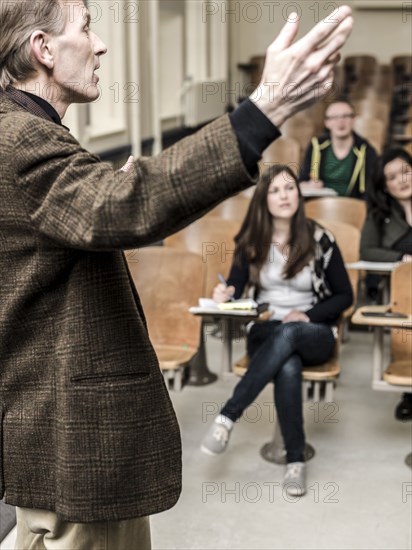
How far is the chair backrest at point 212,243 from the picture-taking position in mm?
4250

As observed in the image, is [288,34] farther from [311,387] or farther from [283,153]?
[283,153]

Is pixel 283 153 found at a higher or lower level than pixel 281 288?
higher

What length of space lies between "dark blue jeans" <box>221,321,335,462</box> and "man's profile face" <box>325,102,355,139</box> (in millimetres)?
2705

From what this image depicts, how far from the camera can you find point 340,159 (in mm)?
5812

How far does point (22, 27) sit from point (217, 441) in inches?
87.3

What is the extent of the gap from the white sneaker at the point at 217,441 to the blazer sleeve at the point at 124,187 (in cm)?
217

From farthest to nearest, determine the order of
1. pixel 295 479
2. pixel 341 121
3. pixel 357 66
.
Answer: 1. pixel 357 66
2. pixel 341 121
3. pixel 295 479

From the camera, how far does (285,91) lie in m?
Answer: 1.14

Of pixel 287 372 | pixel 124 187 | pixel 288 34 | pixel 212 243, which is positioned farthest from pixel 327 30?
pixel 212 243

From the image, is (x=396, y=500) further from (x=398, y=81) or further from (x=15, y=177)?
(x=398, y=81)

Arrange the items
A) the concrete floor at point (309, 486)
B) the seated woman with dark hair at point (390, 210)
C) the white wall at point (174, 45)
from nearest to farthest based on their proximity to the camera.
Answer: the concrete floor at point (309, 486) → the seated woman with dark hair at point (390, 210) → the white wall at point (174, 45)

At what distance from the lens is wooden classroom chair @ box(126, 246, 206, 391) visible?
375 centimetres

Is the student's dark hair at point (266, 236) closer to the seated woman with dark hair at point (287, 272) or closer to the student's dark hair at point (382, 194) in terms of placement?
the seated woman with dark hair at point (287, 272)

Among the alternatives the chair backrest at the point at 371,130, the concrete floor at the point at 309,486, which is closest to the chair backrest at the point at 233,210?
the concrete floor at the point at 309,486
